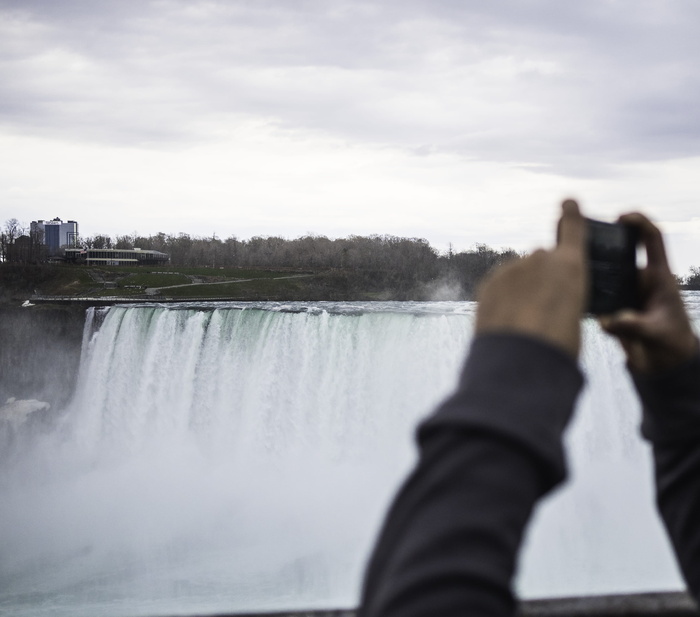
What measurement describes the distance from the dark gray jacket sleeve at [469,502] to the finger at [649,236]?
470 mm

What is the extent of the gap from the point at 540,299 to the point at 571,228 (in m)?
0.13

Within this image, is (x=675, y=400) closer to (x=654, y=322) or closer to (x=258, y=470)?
(x=654, y=322)

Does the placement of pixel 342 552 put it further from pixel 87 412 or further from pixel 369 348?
pixel 87 412

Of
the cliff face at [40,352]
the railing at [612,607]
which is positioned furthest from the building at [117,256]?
the railing at [612,607]

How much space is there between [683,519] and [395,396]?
17267 millimetres

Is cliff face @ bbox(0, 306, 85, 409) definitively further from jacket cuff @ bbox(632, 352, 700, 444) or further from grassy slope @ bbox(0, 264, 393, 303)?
jacket cuff @ bbox(632, 352, 700, 444)

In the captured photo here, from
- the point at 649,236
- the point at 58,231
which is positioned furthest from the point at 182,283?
the point at 58,231

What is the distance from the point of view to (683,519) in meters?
1.05

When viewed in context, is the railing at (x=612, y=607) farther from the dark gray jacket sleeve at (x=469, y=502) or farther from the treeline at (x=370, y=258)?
the treeline at (x=370, y=258)

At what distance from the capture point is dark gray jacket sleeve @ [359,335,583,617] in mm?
687

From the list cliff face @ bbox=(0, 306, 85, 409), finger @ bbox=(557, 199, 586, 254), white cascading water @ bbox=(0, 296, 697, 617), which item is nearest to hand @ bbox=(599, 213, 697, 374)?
finger @ bbox=(557, 199, 586, 254)

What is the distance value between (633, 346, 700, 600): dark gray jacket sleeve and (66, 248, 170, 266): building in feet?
271

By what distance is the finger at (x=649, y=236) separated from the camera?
1116mm

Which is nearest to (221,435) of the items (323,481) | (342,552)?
(323,481)
